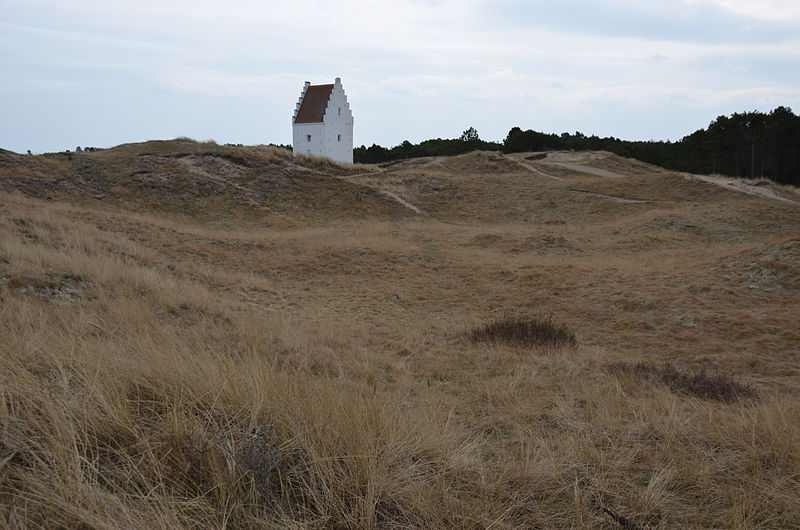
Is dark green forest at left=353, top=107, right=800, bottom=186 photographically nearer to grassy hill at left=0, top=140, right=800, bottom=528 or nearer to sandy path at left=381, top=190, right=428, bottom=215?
grassy hill at left=0, top=140, right=800, bottom=528

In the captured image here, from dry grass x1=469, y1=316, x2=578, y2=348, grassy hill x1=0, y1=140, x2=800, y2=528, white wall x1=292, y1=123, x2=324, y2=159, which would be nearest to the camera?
grassy hill x1=0, y1=140, x2=800, y2=528

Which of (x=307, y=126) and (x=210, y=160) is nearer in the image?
(x=210, y=160)

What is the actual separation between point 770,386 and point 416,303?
7428 millimetres

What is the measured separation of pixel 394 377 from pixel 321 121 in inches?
1919

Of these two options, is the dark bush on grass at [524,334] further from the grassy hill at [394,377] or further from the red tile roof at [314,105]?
the red tile roof at [314,105]

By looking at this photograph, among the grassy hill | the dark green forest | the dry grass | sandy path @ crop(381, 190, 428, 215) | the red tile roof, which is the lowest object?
the dry grass

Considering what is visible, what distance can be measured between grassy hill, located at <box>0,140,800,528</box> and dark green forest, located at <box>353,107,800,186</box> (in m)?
34.3

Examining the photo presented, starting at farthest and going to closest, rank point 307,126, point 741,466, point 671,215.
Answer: point 307,126
point 671,215
point 741,466

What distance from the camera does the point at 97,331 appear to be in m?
5.11

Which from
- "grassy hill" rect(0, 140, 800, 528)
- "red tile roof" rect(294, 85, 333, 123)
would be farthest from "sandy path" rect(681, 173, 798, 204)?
"red tile roof" rect(294, 85, 333, 123)

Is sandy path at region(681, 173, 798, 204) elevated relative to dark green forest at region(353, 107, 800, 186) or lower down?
lower down

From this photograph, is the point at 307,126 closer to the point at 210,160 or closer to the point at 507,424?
the point at 210,160

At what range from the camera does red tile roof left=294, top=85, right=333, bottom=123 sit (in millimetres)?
51594

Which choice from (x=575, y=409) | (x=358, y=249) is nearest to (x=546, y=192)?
(x=358, y=249)
